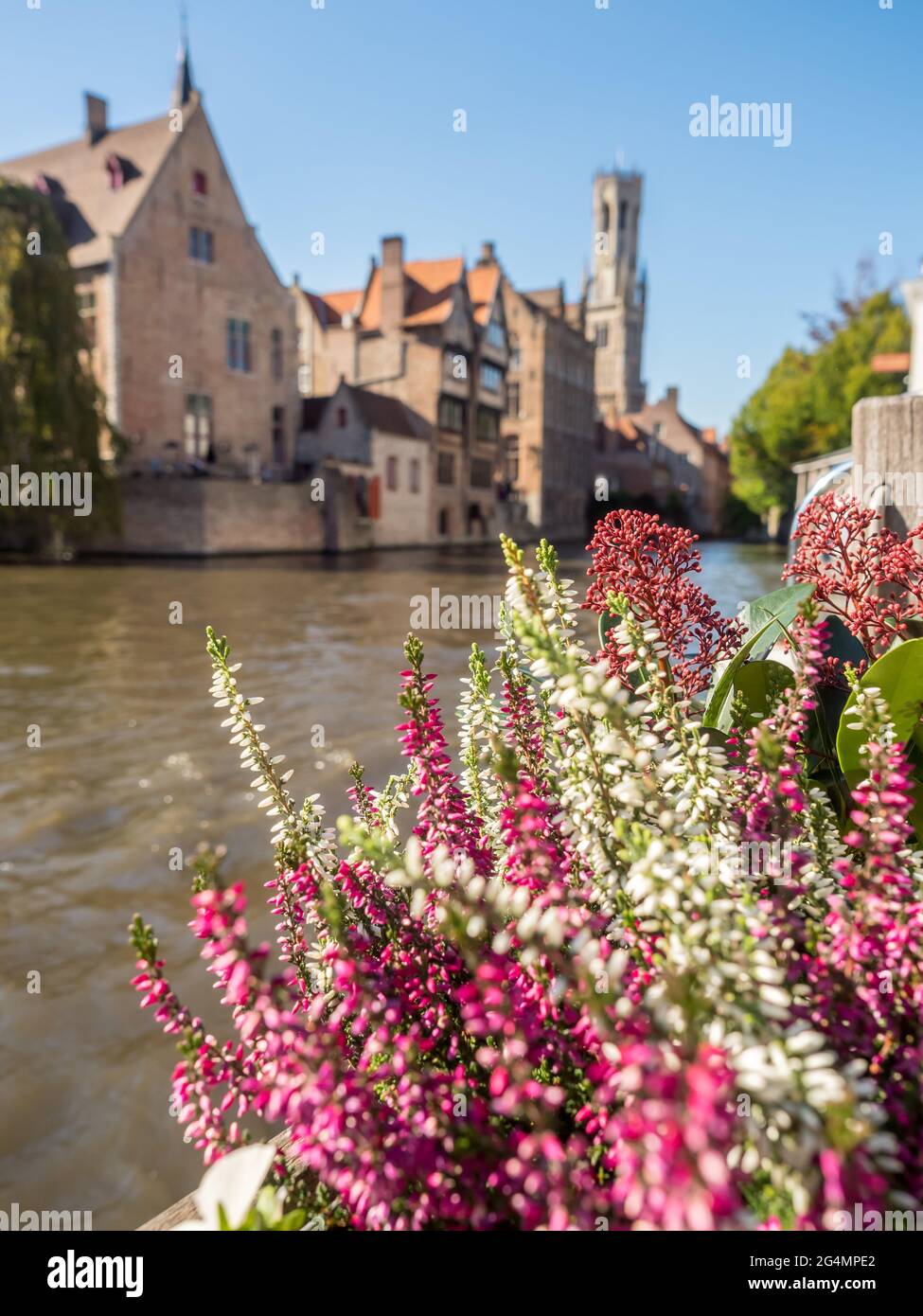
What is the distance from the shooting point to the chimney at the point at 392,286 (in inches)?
1930

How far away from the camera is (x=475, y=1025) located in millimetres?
1039

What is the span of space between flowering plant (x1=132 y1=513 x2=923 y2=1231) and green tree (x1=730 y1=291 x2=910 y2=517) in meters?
50.7

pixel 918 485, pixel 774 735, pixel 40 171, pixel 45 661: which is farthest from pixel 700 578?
pixel 40 171

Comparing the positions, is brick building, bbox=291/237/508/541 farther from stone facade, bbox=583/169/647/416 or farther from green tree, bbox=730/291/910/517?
stone facade, bbox=583/169/647/416

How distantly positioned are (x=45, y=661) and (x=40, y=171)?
130 ft

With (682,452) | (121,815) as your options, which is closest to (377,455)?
(121,815)

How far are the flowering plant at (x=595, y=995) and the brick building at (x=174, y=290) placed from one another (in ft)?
130

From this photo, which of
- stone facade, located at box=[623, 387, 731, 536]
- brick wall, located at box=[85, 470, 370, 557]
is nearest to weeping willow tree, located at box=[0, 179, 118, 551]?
brick wall, located at box=[85, 470, 370, 557]

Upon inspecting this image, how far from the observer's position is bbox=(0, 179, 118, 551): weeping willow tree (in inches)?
1139

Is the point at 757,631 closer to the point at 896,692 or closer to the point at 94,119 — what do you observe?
the point at 896,692

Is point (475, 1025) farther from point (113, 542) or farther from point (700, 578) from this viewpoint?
point (113, 542)

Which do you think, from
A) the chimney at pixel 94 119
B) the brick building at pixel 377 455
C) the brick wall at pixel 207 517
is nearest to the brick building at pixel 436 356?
the brick building at pixel 377 455

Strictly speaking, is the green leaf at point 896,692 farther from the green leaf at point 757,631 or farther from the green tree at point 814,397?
the green tree at point 814,397
